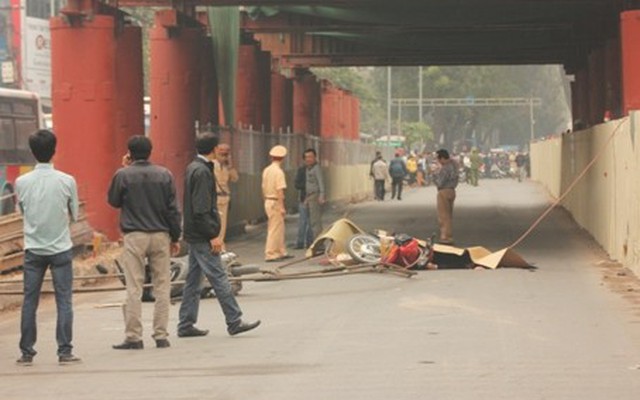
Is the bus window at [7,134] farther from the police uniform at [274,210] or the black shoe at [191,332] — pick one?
the black shoe at [191,332]

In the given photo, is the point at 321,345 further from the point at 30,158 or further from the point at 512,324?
the point at 30,158

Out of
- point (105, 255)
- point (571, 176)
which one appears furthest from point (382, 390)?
point (571, 176)

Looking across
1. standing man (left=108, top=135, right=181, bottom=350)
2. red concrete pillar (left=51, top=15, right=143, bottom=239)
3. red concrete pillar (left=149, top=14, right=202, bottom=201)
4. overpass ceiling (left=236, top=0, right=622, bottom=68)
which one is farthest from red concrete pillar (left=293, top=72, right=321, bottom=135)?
standing man (left=108, top=135, right=181, bottom=350)

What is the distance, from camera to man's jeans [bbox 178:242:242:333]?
544 inches

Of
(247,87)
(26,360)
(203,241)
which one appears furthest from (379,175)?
(26,360)

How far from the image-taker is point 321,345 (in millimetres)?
12969

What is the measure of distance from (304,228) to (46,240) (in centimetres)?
1470

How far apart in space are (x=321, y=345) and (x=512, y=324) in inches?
90.4

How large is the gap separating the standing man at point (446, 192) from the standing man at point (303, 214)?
2.39 metres

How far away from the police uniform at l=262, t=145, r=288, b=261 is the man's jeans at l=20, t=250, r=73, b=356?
11727mm

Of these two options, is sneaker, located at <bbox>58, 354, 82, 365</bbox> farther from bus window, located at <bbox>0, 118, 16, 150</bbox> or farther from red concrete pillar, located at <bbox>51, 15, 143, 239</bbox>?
bus window, located at <bbox>0, 118, 16, 150</bbox>

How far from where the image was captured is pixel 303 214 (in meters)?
26.4

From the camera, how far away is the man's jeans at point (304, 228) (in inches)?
1038

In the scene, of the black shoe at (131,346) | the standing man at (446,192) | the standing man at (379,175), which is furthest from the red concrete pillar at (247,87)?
the black shoe at (131,346)
